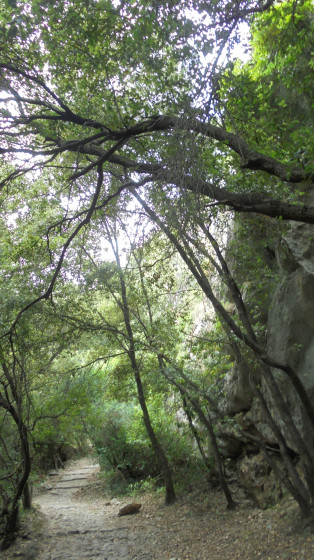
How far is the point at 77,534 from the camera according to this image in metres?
9.21

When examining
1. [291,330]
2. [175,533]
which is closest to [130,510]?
[175,533]

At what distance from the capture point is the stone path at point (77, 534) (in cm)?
771

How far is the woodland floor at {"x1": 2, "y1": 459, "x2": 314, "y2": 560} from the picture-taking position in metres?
6.60

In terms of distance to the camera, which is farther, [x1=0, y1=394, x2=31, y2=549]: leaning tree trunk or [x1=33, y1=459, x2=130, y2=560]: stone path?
[x1=33, y1=459, x2=130, y2=560]: stone path

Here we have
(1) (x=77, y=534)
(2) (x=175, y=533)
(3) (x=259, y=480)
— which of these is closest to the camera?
(2) (x=175, y=533)

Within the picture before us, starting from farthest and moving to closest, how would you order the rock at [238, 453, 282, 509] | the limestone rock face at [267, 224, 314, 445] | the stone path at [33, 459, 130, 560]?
the rock at [238, 453, 282, 509] < the stone path at [33, 459, 130, 560] < the limestone rock face at [267, 224, 314, 445]

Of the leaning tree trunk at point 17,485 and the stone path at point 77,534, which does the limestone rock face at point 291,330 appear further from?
the leaning tree trunk at point 17,485

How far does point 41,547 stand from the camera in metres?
7.99

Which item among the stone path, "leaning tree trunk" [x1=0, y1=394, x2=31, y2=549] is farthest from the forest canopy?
the stone path

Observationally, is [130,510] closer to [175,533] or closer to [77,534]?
[77,534]

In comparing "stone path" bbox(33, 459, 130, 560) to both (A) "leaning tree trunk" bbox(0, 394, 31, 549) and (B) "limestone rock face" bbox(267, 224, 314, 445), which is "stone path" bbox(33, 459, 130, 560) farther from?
(B) "limestone rock face" bbox(267, 224, 314, 445)

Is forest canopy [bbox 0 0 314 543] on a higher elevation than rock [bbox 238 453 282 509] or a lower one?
higher

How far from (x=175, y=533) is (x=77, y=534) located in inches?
91.5

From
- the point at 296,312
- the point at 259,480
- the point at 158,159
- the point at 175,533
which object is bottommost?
the point at 175,533
